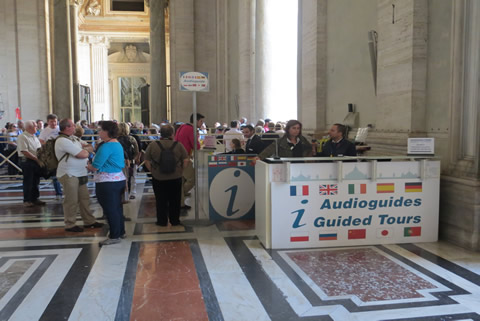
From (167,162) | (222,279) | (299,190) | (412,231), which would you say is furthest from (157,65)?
(222,279)

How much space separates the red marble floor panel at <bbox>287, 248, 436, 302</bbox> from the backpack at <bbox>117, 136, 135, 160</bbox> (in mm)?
4341

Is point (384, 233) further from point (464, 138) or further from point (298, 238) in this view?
point (464, 138)

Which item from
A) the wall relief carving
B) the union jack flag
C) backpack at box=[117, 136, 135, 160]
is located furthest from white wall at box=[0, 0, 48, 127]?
the union jack flag

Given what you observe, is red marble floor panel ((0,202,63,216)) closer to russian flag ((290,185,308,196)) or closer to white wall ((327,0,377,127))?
russian flag ((290,185,308,196))

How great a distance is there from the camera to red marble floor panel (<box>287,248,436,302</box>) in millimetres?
4500

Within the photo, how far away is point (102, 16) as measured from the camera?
35.8m

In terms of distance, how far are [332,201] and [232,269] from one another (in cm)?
175

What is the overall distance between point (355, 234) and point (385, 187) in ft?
2.56

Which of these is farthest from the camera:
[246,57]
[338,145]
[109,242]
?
[246,57]

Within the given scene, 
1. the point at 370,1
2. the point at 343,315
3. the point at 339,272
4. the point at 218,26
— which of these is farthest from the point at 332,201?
the point at 218,26

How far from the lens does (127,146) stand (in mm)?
8758

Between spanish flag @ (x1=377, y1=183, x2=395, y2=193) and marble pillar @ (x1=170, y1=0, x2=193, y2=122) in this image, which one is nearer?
spanish flag @ (x1=377, y1=183, x2=395, y2=193)

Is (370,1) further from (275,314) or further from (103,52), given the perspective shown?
(103,52)

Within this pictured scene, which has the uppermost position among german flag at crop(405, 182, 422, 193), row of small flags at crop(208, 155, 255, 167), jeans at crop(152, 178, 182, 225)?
row of small flags at crop(208, 155, 255, 167)
